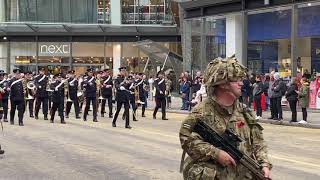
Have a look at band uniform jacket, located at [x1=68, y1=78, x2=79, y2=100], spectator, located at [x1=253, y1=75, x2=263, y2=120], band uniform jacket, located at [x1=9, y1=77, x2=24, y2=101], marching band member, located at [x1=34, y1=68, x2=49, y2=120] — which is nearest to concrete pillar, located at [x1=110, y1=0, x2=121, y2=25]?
band uniform jacket, located at [x1=68, y1=78, x2=79, y2=100]

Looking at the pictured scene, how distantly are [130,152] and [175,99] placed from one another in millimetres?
25045

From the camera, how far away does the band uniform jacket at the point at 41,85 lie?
72.9ft

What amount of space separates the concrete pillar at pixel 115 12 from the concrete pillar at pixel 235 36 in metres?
19.4

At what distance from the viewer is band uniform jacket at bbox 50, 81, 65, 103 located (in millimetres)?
20406

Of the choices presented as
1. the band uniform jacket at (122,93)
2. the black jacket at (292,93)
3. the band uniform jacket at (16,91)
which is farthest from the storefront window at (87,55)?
the band uniform jacket at (122,93)

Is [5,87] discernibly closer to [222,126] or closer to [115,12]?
[222,126]

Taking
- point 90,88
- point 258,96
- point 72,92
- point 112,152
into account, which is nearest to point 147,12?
point 72,92

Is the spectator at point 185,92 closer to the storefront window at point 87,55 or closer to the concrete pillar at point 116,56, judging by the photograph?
the concrete pillar at point 116,56

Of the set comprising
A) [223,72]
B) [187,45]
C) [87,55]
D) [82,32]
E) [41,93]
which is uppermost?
[82,32]

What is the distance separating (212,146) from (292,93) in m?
16.4

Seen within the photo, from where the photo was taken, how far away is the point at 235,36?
30438mm

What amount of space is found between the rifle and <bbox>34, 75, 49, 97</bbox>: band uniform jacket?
18.6 meters

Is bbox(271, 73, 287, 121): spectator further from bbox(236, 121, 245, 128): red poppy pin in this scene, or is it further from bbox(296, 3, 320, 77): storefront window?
bbox(236, 121, 245, 128): red poppy pin

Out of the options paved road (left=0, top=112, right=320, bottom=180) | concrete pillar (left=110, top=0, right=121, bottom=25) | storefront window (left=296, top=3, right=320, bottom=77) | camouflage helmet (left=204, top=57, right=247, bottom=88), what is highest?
concrete pillar (left=110, top=0, right=121, bottom=25)
